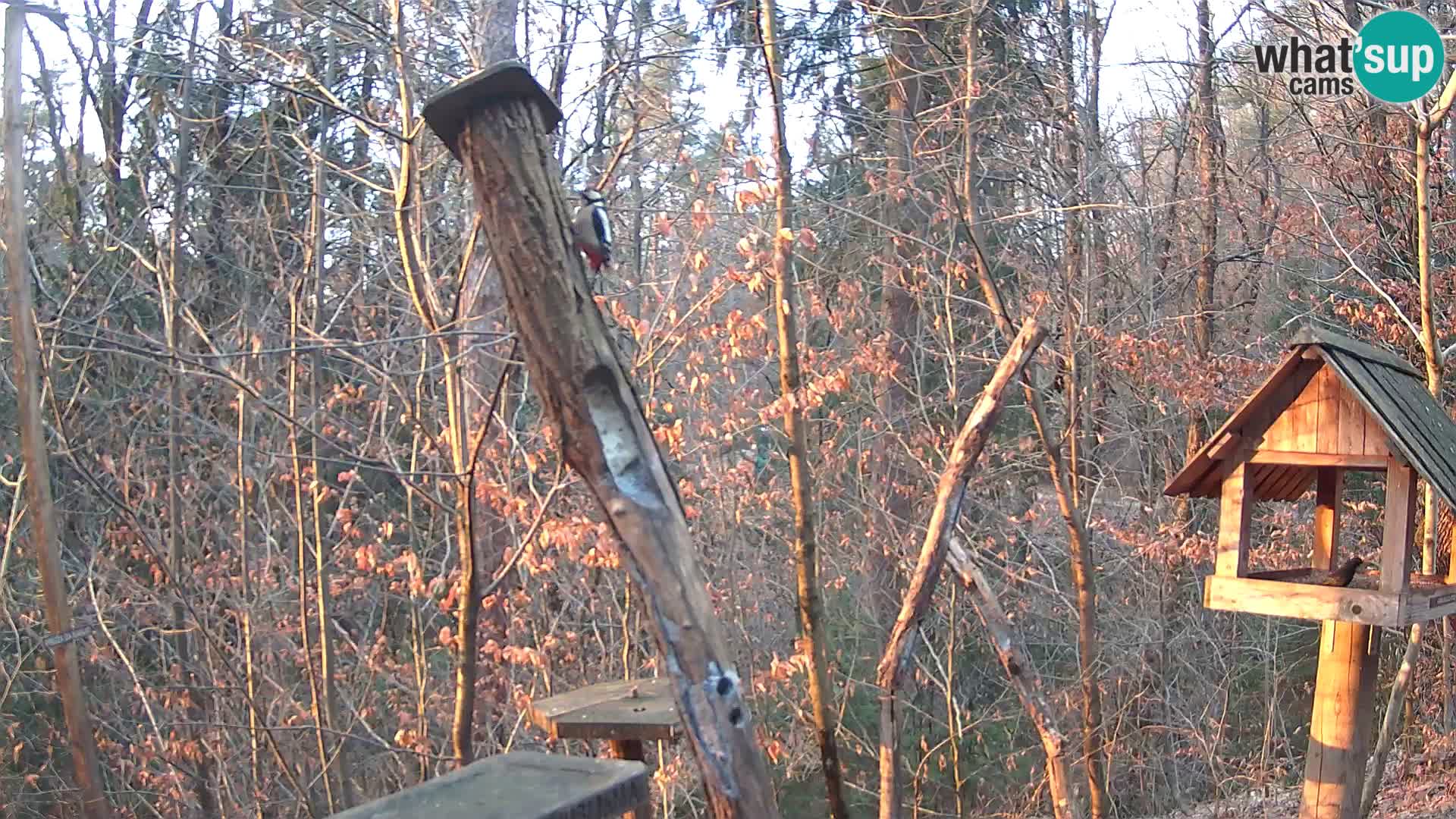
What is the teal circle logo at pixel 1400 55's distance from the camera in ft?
20.8

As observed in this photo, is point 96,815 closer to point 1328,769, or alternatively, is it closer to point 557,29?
point 557,29

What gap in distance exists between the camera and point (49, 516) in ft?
17.9

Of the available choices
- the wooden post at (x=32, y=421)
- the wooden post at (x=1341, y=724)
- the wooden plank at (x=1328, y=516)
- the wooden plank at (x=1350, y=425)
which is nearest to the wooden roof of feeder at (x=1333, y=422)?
the wooden plank at (x=1350, y=425)

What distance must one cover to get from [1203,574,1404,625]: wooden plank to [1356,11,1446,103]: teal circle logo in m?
3.56

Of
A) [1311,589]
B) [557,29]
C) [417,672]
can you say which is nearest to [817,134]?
[557,29]

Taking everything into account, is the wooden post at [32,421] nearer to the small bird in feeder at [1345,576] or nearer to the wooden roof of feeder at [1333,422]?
the wooden roof of feeder at [1333,422]

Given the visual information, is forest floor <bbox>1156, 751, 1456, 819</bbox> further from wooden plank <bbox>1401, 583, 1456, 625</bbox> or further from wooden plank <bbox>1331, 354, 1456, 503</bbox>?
wooden plank <bbox>1331, 354, 1456, 503</bbox>

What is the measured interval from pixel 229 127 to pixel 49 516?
257 centimetres

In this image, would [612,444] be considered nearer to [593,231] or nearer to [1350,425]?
[593,231]

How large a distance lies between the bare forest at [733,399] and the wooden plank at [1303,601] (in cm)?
96

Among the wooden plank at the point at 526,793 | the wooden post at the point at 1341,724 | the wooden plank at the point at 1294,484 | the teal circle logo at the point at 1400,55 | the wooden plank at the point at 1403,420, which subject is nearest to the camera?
the wooden plank at the point at 526,793

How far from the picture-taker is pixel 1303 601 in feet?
12.3

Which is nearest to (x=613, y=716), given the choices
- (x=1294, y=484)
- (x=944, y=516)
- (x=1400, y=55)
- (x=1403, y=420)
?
(x=944, y=516)

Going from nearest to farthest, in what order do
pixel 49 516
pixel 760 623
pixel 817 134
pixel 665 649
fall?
1. pixel 665 649
2. pixel 49 516
3. pixel 817 134
4. pixel 760 623
